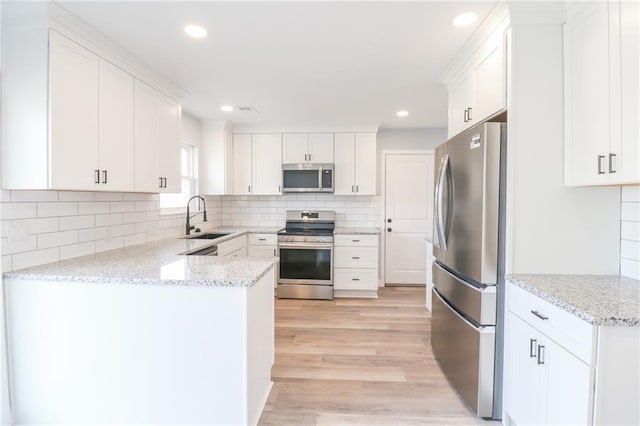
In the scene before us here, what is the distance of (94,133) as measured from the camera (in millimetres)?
2016

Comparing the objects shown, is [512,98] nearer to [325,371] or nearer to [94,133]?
[325,371]

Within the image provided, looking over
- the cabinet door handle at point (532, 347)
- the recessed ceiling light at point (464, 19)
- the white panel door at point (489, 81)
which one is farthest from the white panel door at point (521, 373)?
the recessed ceiling light at point (464, 19)

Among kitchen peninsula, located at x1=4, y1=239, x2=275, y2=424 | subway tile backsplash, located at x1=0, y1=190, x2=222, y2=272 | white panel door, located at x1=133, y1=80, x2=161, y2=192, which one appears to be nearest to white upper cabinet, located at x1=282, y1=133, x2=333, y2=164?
subway tile backsplash, located at x1=0, y1=190, x2=222, y2=272

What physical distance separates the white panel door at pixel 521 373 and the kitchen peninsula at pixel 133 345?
137cm

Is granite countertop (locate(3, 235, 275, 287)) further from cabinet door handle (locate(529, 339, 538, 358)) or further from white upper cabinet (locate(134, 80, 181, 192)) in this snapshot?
cabinet door handle (locate(529, 339, 538, 358))

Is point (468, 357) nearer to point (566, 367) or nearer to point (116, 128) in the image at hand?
point (566, 367)

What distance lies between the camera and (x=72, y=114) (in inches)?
73.0

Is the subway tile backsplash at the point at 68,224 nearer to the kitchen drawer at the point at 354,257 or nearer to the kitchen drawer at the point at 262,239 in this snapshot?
the kitchen drawer at the point at 262,239

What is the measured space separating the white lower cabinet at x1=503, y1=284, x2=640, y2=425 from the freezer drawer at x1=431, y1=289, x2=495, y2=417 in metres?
0.12

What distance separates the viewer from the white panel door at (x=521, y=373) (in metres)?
1.52

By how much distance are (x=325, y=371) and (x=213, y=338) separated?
114cm

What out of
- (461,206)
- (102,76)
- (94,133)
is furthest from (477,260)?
(102,76)

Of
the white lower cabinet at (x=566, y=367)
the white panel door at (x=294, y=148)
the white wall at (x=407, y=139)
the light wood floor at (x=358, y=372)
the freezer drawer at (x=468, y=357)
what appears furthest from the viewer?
the white wall at (x=407, y=139)

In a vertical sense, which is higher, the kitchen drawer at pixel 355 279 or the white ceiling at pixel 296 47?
the white ceiling at pixel 296 47
